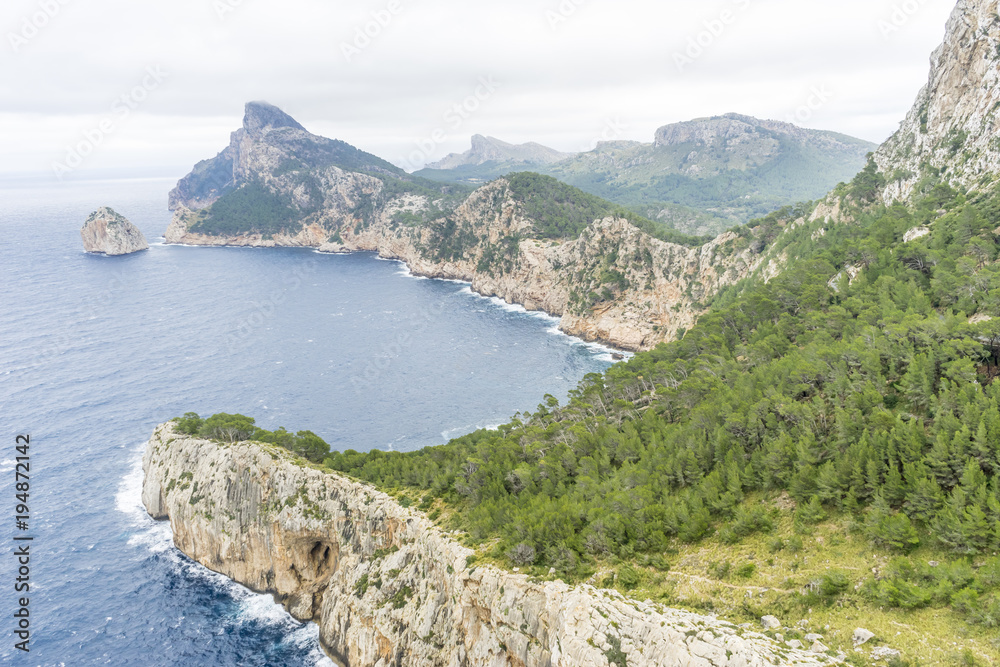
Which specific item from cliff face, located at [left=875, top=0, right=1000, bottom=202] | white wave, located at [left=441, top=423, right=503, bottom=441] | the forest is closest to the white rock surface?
the forest

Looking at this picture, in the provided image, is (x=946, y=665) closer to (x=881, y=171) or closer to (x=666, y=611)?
(x=666, y=611)

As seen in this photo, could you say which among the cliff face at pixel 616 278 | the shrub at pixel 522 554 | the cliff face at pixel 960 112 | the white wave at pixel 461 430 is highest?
the cliff face at pixel 960 112

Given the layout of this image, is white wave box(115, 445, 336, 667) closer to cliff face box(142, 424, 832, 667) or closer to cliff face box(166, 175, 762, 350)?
cliff face box(142, 424, 832, 667)

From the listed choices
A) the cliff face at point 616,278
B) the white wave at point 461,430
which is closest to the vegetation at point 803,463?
the white wave at point 461,430

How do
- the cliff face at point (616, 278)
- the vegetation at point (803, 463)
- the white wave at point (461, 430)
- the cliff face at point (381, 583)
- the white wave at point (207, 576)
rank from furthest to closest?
the cliff face at point (616, 278) → the white wave at point (461, 430) → the white wave at point (207, 576) → the cliff face at point (381, 583) → the vegetation at point (803, 463)

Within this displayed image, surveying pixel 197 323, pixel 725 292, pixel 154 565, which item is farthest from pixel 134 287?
pixel 725 292

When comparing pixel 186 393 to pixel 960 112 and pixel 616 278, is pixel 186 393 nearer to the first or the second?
pixel 616 278

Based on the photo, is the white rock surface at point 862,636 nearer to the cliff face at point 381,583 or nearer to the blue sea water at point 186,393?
the cliff face at point 381,583
